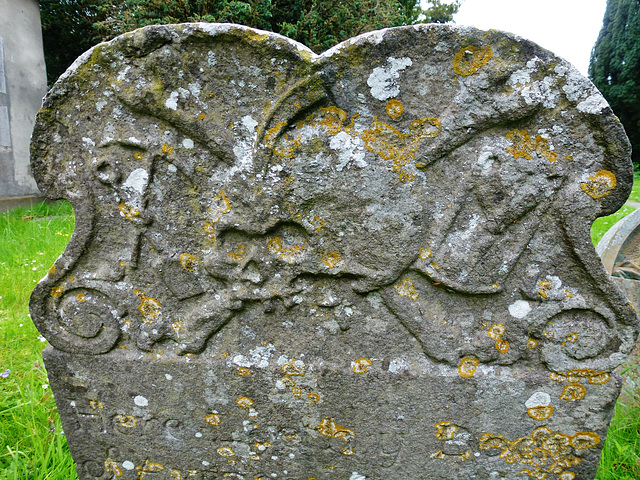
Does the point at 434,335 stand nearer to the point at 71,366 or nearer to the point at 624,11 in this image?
the point at 71,366

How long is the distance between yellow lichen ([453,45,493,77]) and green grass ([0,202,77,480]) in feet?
8.47

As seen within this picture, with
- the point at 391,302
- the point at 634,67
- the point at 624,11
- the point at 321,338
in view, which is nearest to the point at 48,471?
the point at 321,338

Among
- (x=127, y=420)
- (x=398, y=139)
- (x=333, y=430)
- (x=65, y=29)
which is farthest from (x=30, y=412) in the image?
(x=65, y=29)

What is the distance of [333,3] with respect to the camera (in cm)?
714

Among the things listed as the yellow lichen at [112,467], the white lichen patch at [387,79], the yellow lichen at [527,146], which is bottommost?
the yellow lichen at [112,467]

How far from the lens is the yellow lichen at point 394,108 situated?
153cm

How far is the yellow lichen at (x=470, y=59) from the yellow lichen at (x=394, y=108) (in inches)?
8.9

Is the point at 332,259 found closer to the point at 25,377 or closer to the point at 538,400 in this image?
the point at 538,400

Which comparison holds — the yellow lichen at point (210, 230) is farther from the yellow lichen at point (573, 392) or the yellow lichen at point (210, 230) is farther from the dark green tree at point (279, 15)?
the dark green tree at point (279, 15)

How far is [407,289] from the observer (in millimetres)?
1699

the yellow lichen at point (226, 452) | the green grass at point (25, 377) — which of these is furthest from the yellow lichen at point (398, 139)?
the green grass at point (25, 377)

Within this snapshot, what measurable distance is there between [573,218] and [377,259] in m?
0.75

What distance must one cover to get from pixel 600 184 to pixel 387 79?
872 millimetres

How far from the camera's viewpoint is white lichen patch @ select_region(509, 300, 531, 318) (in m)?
1.67
